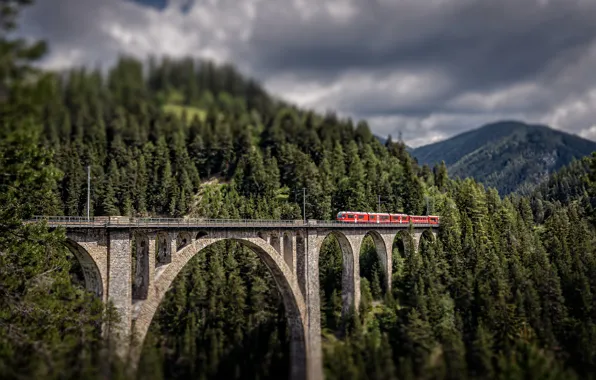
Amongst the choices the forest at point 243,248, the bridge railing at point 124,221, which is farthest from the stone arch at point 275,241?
the forest at point 243,248

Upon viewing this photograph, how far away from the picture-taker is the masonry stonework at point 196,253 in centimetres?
2844

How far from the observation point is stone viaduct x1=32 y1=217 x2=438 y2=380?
2836 cm

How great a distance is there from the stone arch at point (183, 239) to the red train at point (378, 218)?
2151 cm

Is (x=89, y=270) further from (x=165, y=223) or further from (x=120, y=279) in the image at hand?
(x=165, y=223)

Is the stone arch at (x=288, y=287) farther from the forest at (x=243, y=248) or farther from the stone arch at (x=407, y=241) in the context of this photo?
the stone arch at (x=407, y=241)

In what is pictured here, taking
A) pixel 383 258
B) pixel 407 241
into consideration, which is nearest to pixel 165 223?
pixel 383 258

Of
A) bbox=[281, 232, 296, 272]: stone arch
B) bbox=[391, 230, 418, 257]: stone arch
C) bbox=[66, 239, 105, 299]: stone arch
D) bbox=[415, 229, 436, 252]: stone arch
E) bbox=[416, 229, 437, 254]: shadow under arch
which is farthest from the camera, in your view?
bbox=[415, 229, 436, 252]: stone arch

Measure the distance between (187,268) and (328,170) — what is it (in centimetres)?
A: 3829

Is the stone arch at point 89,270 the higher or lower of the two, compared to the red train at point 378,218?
lower

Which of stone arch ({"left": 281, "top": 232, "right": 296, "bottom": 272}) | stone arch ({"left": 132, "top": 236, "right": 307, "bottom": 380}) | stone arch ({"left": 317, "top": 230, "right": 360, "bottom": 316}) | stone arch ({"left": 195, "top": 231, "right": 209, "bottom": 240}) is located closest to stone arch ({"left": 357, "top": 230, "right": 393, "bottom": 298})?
stone arch ({"left": 317, "top": 230, "right": 360, "bottom": 316})

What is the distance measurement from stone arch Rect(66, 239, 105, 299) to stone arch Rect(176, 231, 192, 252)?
707 centimetres

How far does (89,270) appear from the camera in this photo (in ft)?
93.7

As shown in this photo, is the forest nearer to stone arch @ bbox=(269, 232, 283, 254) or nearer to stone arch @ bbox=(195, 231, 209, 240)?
stone arch @ bbox=(195, 231, 209, 240)

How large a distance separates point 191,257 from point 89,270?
28.9 feet
